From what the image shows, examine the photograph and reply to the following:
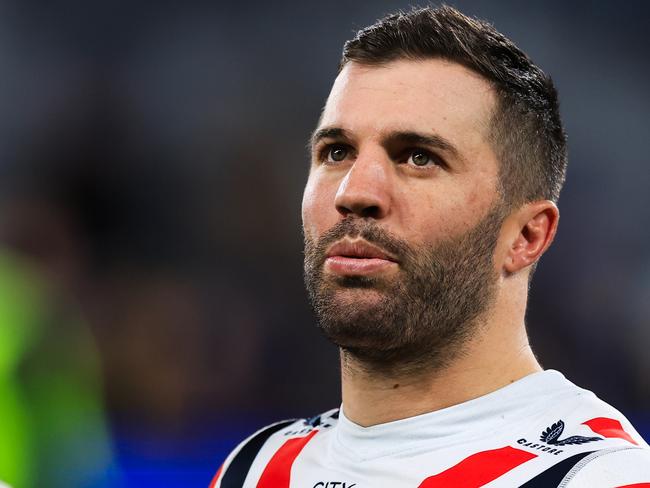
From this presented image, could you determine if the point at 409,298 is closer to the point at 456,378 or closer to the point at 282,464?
the point at 456,378

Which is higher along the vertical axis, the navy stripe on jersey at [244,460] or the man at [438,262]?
the man at [438,262]

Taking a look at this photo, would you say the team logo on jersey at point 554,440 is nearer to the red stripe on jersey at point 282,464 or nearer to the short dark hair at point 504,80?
the short dark hair at point 504,80

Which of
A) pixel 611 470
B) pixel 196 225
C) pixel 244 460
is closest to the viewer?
pixel 611 470

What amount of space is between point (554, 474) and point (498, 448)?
18cm

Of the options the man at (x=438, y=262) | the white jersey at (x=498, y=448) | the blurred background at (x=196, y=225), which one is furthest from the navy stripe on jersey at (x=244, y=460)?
the blurred background at (x=196, y=225)

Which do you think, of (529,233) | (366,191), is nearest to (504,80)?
(529,233)

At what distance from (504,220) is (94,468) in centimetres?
311

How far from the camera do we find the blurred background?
14.9ft

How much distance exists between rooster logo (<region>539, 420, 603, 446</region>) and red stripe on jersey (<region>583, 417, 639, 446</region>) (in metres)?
0.05

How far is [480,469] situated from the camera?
1772 mm

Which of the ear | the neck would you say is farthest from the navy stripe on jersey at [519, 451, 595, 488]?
the ear

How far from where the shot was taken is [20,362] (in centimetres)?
451

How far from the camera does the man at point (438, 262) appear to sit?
6.10 ft

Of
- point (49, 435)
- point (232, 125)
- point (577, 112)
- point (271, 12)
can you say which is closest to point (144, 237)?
point (232, 125)
